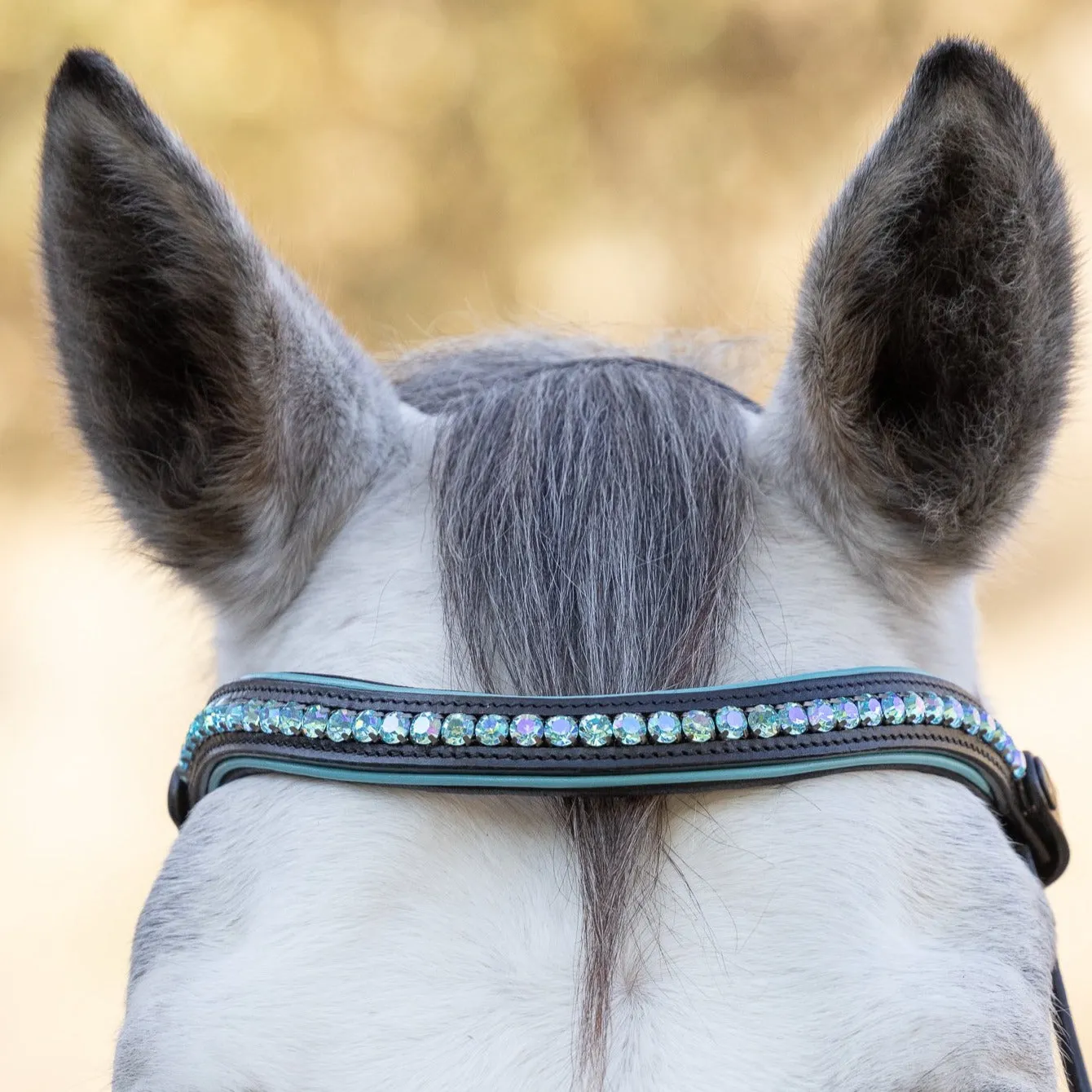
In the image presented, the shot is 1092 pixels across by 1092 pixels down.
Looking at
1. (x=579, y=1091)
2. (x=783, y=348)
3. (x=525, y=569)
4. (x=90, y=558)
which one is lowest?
(x=579, y=1091)

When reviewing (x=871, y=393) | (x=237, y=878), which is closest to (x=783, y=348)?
(x=871, y=393)

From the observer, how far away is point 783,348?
1.79 metres

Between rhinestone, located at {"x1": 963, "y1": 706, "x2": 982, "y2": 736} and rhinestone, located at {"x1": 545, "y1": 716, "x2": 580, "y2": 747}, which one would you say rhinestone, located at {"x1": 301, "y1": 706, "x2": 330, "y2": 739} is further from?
rhinestone, located at {"x1": 963, "y1": 706, "x2": 982, "y2": 736}

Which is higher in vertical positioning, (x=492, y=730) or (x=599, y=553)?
(x=599, y=553)

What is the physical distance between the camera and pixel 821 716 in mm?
1036

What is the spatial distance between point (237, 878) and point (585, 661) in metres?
0.34

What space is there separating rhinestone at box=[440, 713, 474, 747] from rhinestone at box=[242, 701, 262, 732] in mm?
199

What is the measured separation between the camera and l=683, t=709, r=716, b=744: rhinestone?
99 cm

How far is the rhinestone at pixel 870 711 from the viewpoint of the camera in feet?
3.45

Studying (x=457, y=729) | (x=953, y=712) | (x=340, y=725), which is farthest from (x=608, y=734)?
(x=953, y=712)

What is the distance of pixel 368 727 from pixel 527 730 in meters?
0.14

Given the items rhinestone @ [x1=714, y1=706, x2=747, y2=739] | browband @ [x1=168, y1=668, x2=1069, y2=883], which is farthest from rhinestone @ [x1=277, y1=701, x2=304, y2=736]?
rhinestone @ [x1=714, y1=706, x2=747, y2=739]

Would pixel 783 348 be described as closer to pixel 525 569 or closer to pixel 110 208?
pixel 525 569

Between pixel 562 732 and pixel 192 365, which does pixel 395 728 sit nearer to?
pixel 562 732
